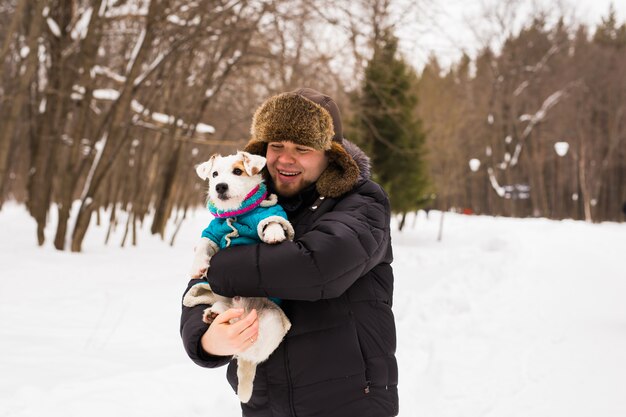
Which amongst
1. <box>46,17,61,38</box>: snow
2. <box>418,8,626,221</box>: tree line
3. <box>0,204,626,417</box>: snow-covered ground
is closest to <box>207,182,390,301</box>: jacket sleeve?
<box>0,204,626,417</box>: snow-covered ground

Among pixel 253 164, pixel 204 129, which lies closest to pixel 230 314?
pixel 253 164

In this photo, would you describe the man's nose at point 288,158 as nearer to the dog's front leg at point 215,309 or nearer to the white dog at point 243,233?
the white dog at point 243,233

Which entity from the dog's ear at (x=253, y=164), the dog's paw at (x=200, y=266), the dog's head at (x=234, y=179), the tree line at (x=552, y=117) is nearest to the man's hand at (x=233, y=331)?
the dog's paw at (x=200, y=266)

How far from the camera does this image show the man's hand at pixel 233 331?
5.78 feet

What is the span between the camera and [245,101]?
57.8 feet

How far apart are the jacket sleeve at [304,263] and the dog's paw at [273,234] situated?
0.09 ft

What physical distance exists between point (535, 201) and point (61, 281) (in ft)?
134

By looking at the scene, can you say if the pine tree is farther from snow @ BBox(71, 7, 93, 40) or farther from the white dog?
the white dog

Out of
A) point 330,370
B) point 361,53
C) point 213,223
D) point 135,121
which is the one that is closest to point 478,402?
point 330,370

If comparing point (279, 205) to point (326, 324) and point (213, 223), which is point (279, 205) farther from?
point (326, 324)

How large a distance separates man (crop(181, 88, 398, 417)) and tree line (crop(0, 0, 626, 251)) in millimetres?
713

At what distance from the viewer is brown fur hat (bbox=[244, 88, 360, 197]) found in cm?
202

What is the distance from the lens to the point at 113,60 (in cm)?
2055

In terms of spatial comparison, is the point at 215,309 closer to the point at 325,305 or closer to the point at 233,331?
the point at 233,331
